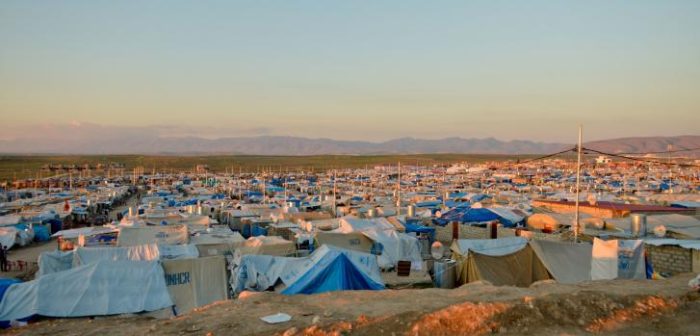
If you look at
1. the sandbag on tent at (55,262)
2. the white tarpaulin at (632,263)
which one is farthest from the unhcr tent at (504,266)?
the sandbag on tent at (55,262)

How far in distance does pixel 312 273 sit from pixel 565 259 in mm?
7429

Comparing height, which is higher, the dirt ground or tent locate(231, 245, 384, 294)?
the dirt ground

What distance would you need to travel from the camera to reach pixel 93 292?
A: 11.9m

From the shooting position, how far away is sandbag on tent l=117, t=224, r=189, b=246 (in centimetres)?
2108

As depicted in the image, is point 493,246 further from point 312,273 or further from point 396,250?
point 312,273

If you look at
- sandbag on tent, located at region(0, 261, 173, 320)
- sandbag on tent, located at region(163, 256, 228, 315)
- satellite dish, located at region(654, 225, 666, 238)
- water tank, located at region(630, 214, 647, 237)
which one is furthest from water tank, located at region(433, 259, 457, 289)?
satellite dish, located at region(654, 225, 666, 238)

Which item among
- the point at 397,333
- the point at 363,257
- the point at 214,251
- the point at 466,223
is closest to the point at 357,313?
the point at 397,333

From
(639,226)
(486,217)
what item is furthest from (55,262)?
(486,217)

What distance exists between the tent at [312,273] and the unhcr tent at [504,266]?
2.74 metres

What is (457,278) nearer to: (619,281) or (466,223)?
(619,281)

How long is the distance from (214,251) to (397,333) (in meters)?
Answer: 12.8

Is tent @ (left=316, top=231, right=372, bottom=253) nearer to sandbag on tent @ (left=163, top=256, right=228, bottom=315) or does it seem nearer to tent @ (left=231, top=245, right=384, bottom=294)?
tent @ (left=231, top=245, right=384, bottom=294)

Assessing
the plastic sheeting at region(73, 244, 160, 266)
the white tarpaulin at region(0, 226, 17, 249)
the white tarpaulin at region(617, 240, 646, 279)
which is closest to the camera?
the white tarpaulin at region(617, 240, 646, 279)

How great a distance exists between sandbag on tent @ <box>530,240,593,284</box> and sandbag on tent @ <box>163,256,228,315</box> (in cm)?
870
